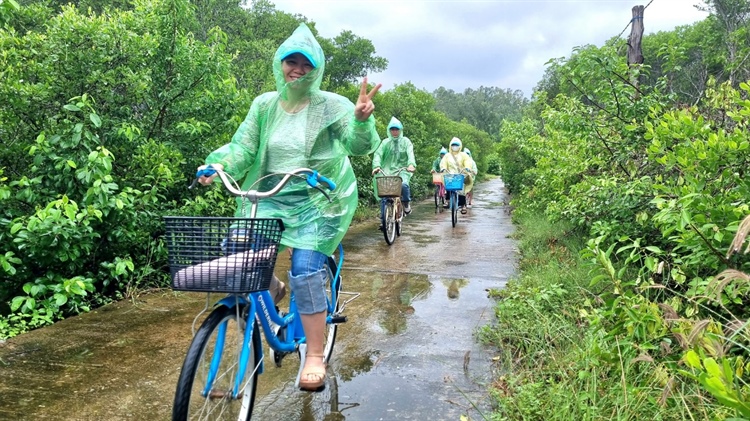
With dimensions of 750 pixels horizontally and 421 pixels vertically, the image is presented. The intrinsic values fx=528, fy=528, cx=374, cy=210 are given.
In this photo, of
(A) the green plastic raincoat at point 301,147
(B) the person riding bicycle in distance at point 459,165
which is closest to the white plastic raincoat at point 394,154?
(B) the person riding bicycle in distance at point 459,165

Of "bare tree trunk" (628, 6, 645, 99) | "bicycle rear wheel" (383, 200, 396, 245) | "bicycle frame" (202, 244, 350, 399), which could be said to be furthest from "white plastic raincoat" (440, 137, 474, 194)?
"bicycle frame" (202, 244, 350, 399)

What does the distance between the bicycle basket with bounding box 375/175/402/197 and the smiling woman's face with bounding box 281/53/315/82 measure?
4.82 metres

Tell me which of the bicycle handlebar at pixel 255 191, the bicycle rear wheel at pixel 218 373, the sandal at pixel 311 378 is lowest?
the sandal at pixel 311 378

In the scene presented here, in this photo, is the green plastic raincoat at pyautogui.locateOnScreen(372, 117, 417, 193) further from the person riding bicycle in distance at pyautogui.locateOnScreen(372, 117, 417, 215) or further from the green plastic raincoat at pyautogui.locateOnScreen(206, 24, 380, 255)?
the green plastic raincoat at pyautogui.locateOnScreen(206, 24, 380, 255)

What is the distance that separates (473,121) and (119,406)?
67.6m

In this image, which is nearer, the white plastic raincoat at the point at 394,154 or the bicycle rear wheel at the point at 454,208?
the white plastic raincoat at the point at 394,154

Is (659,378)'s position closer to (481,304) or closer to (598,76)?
(481,304)

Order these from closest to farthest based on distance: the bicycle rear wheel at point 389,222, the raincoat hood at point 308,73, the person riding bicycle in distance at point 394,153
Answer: the raincoat hood at point 308,73 < the bicycle rear wheel at point 389,222 < the person riding bicycle in distance at point 394,153

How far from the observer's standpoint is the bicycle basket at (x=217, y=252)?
1.93 meters

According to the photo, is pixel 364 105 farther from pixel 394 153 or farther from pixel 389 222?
pixel 394 153

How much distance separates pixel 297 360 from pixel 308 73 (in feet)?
5.76

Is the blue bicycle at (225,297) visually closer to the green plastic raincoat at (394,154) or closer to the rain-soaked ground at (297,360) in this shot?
the rain-soaked ground at (297,360)

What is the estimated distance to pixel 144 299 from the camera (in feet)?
14.3

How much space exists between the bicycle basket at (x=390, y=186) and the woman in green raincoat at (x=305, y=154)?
4637 mm
